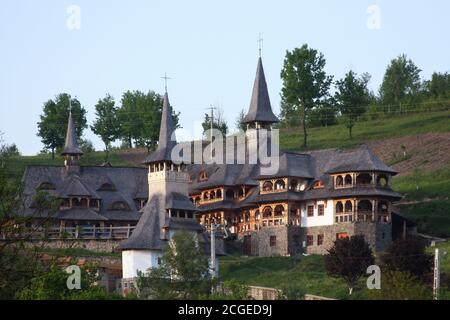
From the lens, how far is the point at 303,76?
146875 millimetres

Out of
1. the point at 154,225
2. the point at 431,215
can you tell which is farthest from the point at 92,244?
the point at 431,215

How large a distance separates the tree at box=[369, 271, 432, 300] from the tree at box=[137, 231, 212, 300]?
999 centimetres

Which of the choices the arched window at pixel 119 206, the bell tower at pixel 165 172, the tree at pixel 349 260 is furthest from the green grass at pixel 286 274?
the arched window at pixel 119 206

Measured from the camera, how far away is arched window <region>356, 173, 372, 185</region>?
110 m

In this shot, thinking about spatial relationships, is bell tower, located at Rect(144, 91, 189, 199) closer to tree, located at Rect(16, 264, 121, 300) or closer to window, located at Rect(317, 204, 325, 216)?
window, located at Rect(317, 204, 325, 216)

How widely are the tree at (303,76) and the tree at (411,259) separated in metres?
54.5

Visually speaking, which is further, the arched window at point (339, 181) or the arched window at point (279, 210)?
the arched window at point (279, 210)

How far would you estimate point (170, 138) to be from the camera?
4451 inches

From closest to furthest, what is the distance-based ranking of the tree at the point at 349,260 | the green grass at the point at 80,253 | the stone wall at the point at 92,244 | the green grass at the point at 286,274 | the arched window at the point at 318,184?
1. the green grass at the point at 286,274
2. the tree at the point at 349,260
3. the green grass at the point at 80,253
4. the stone wall at the point at 92,244
5. the arched window at the point at 318,184

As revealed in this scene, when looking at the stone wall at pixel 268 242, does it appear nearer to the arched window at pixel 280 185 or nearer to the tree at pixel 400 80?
the arched window at pixel 280 185

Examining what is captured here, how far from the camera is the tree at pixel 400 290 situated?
73.6 m

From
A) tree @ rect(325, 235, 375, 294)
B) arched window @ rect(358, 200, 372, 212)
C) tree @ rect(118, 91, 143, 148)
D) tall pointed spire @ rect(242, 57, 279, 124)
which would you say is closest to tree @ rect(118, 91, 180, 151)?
tree @ rect(118, 91, 143, 148)
